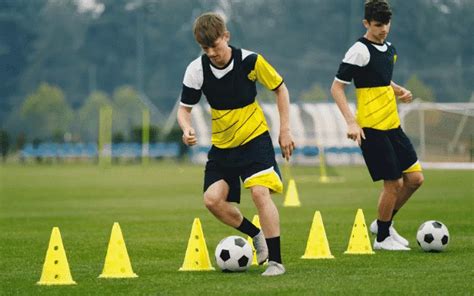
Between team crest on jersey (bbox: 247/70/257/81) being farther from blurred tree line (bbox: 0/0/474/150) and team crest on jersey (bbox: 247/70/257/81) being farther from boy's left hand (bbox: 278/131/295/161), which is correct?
blurred tree line (bbox: 0/0/474/150)

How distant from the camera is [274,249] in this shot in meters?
10.0

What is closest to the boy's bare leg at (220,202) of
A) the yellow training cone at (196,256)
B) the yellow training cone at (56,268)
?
the yellow training cone at (196,256)

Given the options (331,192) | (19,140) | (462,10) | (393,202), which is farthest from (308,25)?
(393,202)

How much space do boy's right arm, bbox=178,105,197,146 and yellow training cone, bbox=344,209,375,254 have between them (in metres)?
1.96

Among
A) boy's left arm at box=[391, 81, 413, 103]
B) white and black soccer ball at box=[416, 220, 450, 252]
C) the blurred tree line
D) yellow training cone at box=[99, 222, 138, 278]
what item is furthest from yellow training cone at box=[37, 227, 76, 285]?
the blurred tree line

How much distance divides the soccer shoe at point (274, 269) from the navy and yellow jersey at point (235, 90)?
99 cm

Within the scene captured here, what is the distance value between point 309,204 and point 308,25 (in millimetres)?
76525

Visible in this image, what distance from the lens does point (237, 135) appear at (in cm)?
1030

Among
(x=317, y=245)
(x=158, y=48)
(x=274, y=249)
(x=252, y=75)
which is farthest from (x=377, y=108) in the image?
(x=158, y=48)

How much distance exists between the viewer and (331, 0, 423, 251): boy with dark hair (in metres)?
12.0

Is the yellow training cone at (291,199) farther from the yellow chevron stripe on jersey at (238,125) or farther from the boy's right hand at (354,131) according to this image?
the yellow chevron stripe on jersey at (238,125)

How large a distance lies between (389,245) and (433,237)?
0.60 m

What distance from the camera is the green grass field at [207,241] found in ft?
30.0

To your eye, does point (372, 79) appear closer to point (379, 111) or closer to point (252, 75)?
point (379, 111)
